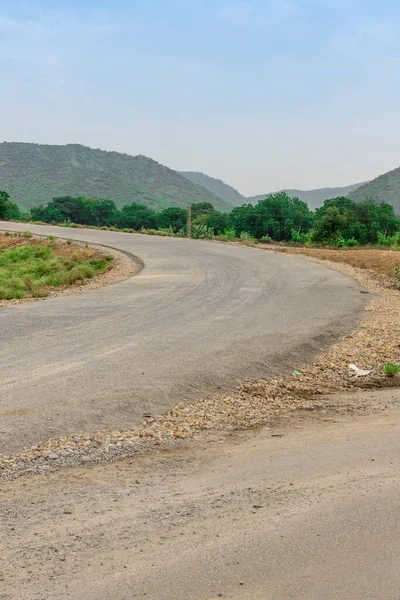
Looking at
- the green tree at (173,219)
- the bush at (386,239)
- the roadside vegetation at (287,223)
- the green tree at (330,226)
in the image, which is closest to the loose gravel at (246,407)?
the roadside vegetation at (287,223)

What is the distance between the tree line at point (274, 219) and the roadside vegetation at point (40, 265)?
11.9 m

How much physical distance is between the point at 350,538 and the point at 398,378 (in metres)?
4.63

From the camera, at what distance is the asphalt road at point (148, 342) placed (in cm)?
627

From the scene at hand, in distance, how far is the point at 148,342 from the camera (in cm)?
922

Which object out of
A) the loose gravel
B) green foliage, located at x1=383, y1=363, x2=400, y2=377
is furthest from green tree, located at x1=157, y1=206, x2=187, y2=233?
green foliage, located at x1=383, y1=363, x2=400, y2=377

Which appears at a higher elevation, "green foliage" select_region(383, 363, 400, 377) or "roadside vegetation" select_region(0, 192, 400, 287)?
"roadside vegetation" select_region(0, 192, 400, 287)

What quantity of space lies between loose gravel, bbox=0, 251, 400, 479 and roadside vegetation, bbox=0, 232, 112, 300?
8.65m

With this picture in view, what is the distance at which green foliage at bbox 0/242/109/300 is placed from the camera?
17.4 metres

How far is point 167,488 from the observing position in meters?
4.48

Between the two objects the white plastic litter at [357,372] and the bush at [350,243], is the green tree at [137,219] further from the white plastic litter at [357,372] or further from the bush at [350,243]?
the white plastic litter at [357,372]

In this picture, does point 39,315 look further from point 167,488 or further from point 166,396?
point 167,488

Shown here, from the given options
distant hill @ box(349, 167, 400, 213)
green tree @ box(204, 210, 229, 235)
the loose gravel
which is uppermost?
distant hill @ box(349, 167, 400, 213)

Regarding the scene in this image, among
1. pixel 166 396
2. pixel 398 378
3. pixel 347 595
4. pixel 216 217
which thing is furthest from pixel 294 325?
pixel 216 217

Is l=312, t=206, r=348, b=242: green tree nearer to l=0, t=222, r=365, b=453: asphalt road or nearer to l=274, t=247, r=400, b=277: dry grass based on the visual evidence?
l=274, t=247, r=400, b=277: dry grass
